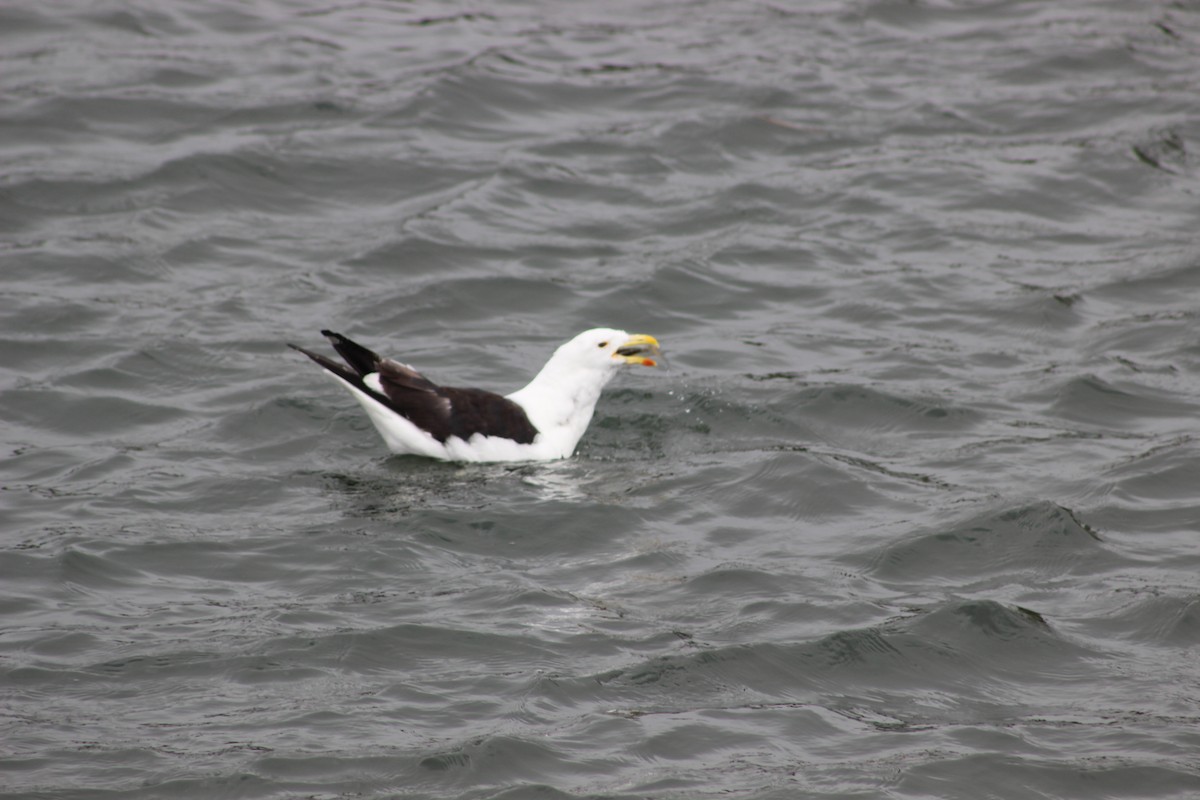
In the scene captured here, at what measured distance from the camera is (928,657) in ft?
26.2

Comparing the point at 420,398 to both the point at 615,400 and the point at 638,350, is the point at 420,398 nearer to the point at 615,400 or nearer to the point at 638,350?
the point at 638,350

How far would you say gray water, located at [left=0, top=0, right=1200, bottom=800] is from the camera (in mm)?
7246

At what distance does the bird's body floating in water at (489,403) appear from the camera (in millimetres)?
10375

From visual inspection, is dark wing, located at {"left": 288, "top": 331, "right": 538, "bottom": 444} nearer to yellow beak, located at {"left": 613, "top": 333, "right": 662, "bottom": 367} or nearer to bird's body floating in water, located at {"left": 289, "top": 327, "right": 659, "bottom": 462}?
bird's body floating in water, located at {"left": 289, "top": 327, "right": 659, "bottom": 462}

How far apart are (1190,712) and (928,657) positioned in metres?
1.23

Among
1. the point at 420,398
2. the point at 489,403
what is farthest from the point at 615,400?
the point at 420,398

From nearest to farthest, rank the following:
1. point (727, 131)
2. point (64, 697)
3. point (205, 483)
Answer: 1. point (64, 697)
2. point (205, 483)
3. point (727, 131)

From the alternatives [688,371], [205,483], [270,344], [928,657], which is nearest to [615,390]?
[688,371]

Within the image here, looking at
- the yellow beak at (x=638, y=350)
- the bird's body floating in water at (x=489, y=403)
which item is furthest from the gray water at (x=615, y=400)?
the yellow beak at (x=638, y=350)

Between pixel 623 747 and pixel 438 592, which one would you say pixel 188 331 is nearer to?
pixel 438 592

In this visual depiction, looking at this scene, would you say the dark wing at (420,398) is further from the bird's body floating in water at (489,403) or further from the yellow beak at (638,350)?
the yellow beak at (638,350)

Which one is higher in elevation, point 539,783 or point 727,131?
point 727,131

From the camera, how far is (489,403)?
421 inches

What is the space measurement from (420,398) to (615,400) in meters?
2.06
